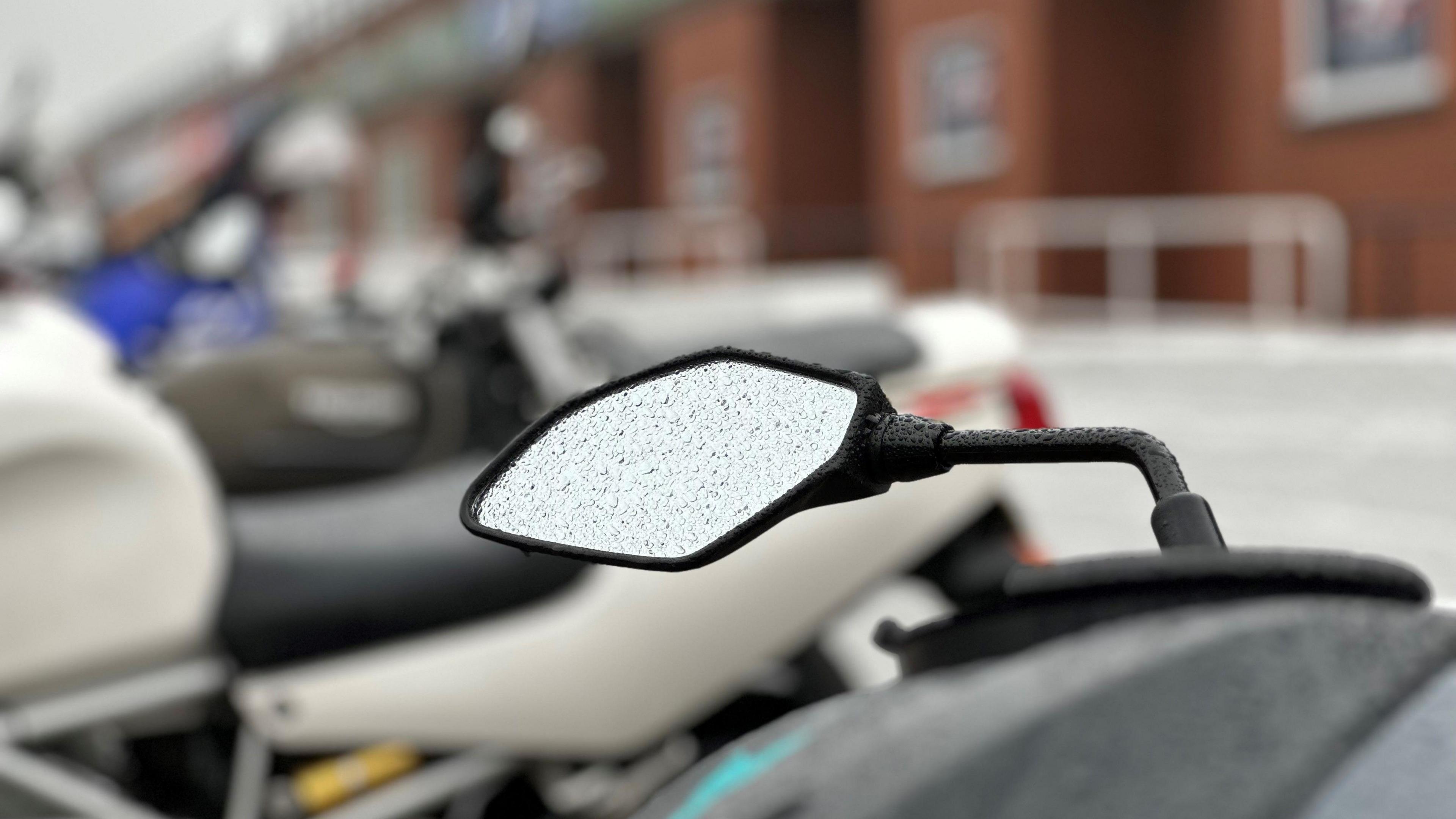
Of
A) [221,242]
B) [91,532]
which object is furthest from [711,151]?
[91,532]

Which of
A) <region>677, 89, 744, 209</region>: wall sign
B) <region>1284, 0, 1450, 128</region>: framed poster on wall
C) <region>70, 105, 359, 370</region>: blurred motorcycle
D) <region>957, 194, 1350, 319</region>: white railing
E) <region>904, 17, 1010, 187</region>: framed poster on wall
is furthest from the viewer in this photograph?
<region>677, 89, 744, 209</region>: wall sign

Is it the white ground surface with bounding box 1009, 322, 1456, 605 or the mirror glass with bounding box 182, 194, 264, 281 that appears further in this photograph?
the mirror glass with bounding box 182, 194, 264, 281

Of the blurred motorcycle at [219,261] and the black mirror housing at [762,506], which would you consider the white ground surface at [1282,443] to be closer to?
the black mirror housing at [762,506]

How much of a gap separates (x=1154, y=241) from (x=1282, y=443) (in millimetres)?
5932

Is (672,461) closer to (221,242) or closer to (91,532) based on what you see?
(91,532)

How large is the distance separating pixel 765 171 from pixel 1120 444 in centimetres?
1611

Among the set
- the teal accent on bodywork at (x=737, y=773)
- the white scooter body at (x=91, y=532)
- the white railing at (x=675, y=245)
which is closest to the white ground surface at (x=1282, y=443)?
the white scooter body at (x=91, y=532)

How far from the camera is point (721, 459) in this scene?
63 cm

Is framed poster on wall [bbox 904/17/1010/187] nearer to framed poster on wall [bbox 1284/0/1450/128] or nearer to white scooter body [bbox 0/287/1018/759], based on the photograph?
framed poster on wall [bbox 1284/0/1450/128]

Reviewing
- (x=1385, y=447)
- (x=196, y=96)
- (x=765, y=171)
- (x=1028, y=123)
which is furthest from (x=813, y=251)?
(x=196, y=96)

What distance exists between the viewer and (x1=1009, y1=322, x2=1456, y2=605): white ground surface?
3857mm

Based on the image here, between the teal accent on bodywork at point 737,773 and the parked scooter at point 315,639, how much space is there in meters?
0.76

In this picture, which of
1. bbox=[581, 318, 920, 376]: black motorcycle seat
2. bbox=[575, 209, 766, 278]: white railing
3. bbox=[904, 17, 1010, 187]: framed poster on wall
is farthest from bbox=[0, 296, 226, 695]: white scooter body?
bbox=[575, 209, 766, 278]: white railing

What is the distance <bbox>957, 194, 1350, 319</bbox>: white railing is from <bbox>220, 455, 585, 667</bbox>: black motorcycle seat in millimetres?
9265
